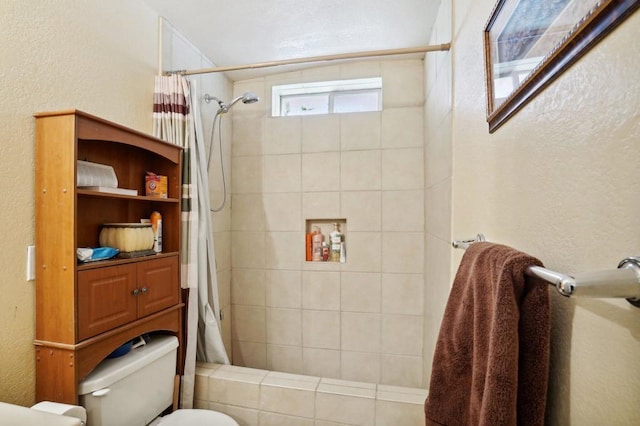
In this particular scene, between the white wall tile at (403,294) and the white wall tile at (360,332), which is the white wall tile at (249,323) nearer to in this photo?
the white wall tile at (360,332)

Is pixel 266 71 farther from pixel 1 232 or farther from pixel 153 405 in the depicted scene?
pixel 153 405

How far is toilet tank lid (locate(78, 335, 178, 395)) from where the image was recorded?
103 centimetres

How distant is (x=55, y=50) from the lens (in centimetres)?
112

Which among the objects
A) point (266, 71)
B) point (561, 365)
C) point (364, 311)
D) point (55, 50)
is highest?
point (266, 71)

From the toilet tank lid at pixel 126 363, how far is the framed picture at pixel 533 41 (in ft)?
5.14

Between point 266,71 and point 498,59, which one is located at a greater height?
point 266,71

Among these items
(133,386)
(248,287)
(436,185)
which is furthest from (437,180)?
Result: (133,386)

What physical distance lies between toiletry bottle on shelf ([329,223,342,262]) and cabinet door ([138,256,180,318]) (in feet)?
3.67

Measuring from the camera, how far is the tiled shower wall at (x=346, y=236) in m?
2.09

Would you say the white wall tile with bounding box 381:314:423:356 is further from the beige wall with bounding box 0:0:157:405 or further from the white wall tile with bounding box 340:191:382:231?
the beige wall with bounding box 0:0:157:405

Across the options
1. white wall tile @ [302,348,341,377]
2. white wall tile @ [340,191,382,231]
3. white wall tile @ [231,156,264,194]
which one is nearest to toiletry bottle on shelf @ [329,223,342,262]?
white wall tile @ [340,191,382,231]

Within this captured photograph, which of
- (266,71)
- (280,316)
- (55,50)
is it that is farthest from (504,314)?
(266,71)

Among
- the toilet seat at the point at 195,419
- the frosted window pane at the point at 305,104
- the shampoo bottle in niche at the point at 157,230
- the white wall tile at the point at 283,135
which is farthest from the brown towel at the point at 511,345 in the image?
the frosted window pane at the point at 305,104

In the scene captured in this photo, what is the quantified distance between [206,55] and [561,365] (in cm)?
243
